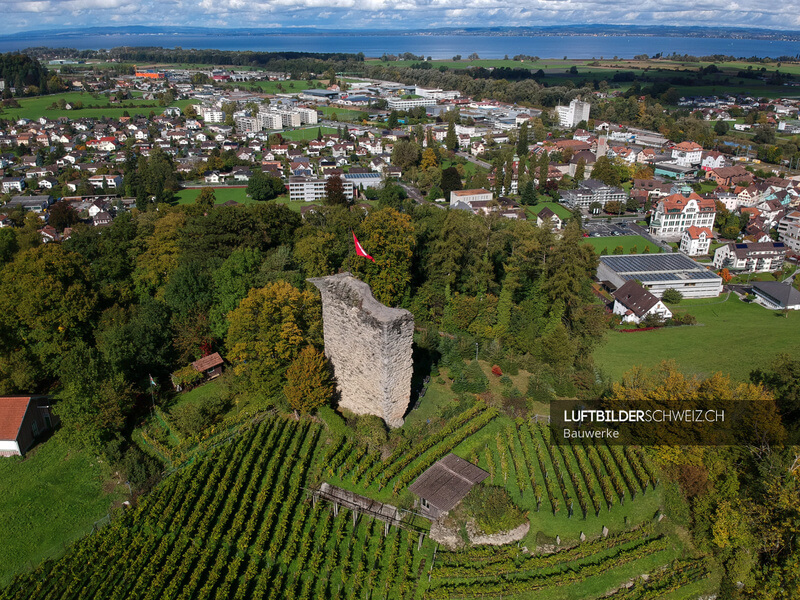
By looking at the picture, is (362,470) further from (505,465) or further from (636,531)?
(636,531)

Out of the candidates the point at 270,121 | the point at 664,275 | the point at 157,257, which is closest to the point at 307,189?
the point at 157,257

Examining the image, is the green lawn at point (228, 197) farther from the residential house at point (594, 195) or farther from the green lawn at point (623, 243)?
the green lawn at point (623, 243)

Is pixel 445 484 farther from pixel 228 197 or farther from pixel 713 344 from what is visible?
pixel 228 197

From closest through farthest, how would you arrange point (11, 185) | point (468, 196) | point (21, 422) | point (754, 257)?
1. point (21, 422)
2. point (754, 257)
3. point (468, 196)
4. point (11, 185)

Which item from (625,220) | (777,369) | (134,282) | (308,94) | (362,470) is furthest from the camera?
(308,94)

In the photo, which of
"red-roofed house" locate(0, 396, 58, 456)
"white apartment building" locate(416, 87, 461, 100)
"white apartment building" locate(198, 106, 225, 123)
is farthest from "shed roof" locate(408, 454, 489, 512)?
"white apartment building" locate(416, 87, 461, 100)

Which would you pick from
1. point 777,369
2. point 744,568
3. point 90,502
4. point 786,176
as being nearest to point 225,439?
point 90,502
